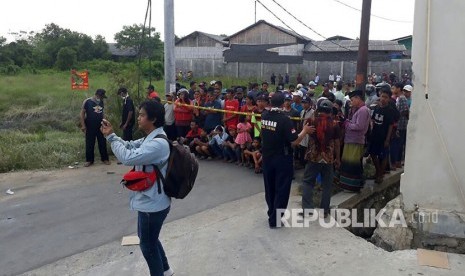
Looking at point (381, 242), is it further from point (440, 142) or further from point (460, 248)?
point (440, 142)

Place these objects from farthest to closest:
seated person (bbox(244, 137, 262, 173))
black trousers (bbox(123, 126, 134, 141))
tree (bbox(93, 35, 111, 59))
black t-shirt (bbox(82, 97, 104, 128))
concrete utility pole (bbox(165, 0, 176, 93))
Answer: tree (bbox(93, 35, 111, 59)) < concrete utility pole (bbox(165, 0, 176, 93)) < black trousers (bbox(123, 126, 134, 141)) < black t-shirt (bbox(82, 97, 104, 128)) < seated person (bbox(244, 137, 262, 173))

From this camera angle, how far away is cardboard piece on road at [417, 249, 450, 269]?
15.0ft

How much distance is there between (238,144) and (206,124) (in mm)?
1186

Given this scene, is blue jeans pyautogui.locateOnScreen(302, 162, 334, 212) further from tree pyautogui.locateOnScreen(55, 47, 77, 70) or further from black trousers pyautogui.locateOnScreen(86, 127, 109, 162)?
tree pyautogui.locateOnScreen(55, 47, 77, 70)

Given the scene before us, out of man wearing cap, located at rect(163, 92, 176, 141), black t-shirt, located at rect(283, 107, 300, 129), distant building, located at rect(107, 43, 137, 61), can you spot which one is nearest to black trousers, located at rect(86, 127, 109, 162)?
man wearing cap, located at rect(163, 92, 176, 141)

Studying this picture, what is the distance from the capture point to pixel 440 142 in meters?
5.13

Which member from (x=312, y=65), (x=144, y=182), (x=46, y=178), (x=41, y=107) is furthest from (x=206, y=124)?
(x=312, y=65)

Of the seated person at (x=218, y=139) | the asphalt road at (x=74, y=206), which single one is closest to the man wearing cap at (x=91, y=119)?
the asphalt road at (x=74, y=206)

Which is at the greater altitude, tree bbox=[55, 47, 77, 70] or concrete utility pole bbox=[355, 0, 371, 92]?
tree bbox=[55, 47, 77, 70]

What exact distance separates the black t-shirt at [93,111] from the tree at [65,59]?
34.1 m

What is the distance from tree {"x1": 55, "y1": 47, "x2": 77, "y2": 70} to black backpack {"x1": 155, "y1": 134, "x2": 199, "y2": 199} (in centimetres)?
4007

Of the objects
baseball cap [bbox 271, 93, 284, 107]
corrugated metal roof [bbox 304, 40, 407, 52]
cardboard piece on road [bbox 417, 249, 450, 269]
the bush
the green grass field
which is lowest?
cardboard piece on road [bbox 417, 249, 450, 269]

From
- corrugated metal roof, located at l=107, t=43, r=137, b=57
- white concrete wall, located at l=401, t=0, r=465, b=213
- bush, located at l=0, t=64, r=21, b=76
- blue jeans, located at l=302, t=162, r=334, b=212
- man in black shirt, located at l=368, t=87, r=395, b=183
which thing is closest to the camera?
white concrete wall, located at l=401, t=0, r=465, b=213

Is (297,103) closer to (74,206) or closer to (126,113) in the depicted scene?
(126,113)
